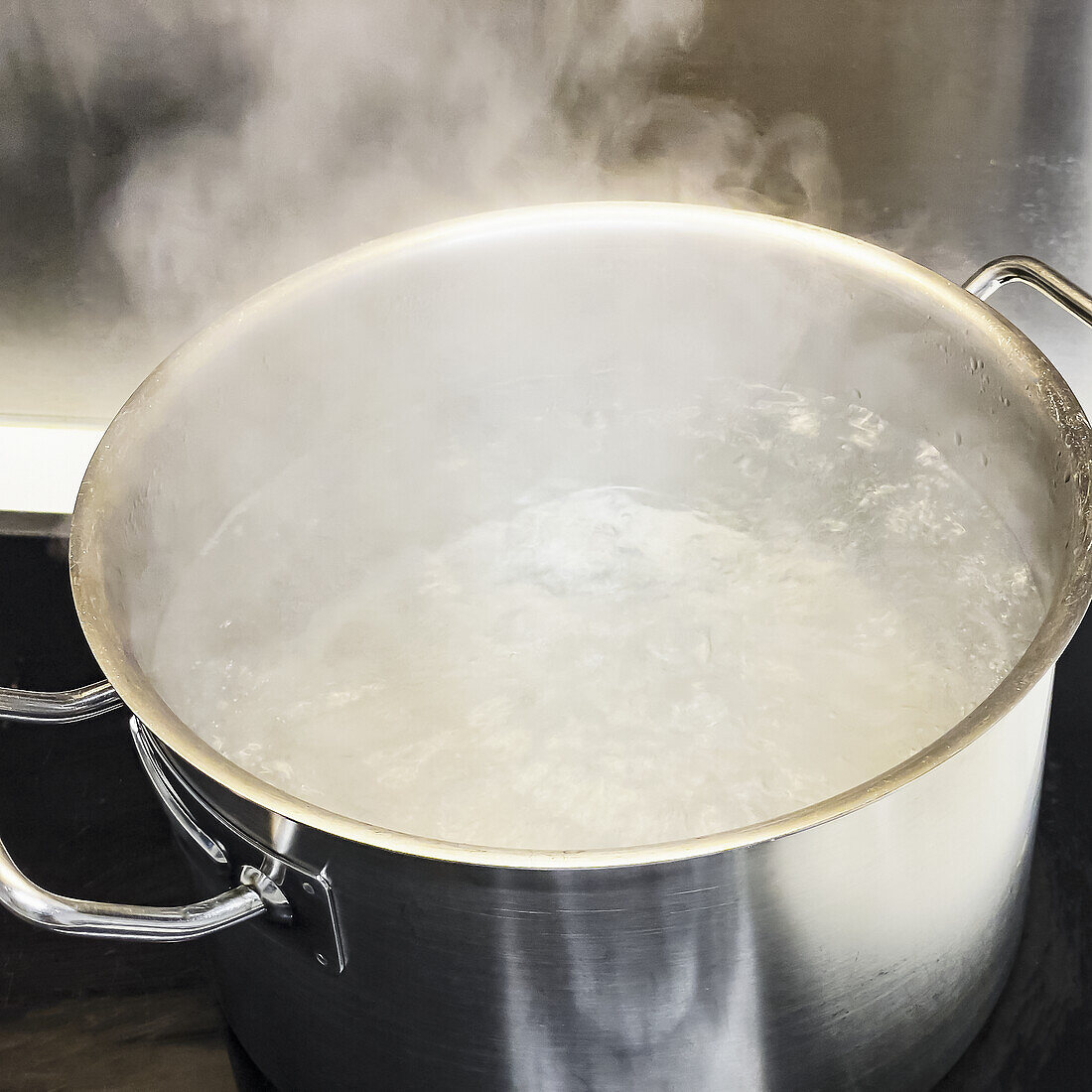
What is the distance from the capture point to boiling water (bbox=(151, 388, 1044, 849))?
1.08 meters

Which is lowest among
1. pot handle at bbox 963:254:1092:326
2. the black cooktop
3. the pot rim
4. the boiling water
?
the black cooktop

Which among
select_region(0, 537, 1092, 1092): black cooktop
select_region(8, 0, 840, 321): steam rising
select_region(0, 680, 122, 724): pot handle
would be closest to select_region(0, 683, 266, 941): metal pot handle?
select_region(0, 680, 122, 724): pot handle

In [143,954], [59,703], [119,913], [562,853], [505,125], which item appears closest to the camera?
[562,853]

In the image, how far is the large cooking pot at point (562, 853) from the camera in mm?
701

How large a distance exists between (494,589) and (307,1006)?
1.89 feet

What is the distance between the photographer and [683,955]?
716mm

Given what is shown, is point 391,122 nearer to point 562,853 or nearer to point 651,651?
point 651,651

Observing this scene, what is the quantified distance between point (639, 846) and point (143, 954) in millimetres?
729

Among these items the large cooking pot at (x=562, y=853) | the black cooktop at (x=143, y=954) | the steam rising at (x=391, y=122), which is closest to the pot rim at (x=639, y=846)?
the large cooking pot at (x=562, y=853)

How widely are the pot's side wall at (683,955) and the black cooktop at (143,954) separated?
0.22 metres

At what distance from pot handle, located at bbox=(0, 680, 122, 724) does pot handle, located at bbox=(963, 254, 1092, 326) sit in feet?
2.72

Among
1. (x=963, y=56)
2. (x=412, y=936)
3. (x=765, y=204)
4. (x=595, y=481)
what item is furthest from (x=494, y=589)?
(x=963, y=56)

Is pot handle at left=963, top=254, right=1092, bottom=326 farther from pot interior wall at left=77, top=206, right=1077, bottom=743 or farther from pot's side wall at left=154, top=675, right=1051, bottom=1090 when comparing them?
pot's side wall at left=154, top=675, right=1051, bottom=1090

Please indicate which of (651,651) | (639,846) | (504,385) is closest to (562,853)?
(639,846)
